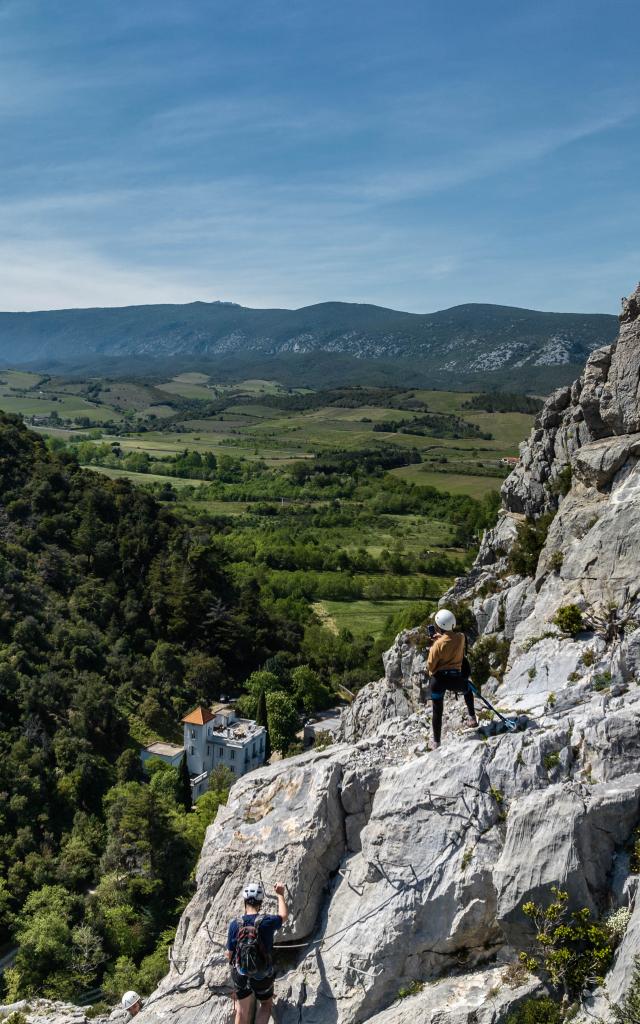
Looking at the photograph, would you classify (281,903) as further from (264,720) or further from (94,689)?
(264,720)

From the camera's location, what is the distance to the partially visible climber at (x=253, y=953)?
11.3 metres

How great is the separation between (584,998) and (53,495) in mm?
65465

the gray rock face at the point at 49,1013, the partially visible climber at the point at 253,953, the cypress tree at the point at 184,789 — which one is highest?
the partially visible climber at the point at 253,953

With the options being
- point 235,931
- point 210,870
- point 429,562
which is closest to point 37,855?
point 210,870

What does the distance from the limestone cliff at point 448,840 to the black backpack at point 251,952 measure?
1.78 metres

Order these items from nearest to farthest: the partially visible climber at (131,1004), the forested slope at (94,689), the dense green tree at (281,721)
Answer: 1. the partially visible climber at (131,1004)
2. the forested slope at (94,689)
3. the dense green tree at (281,721)

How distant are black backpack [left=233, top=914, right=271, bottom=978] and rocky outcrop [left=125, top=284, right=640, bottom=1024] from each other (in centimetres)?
177

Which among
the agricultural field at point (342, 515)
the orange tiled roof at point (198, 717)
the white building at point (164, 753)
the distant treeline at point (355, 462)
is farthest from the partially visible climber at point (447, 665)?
the distant treeline at point (355, 462)

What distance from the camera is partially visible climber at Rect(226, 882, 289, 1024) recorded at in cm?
1127

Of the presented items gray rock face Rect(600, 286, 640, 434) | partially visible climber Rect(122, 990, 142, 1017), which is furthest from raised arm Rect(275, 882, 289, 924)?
gray rock face Rect(600, 286, 640, 434)

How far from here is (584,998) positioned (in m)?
10.8

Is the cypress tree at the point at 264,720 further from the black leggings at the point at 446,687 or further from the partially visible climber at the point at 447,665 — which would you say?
the partially visible climber at the point at 447,665

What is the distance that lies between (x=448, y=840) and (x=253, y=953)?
3570mm

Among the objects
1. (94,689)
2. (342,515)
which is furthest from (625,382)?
(342,515)
